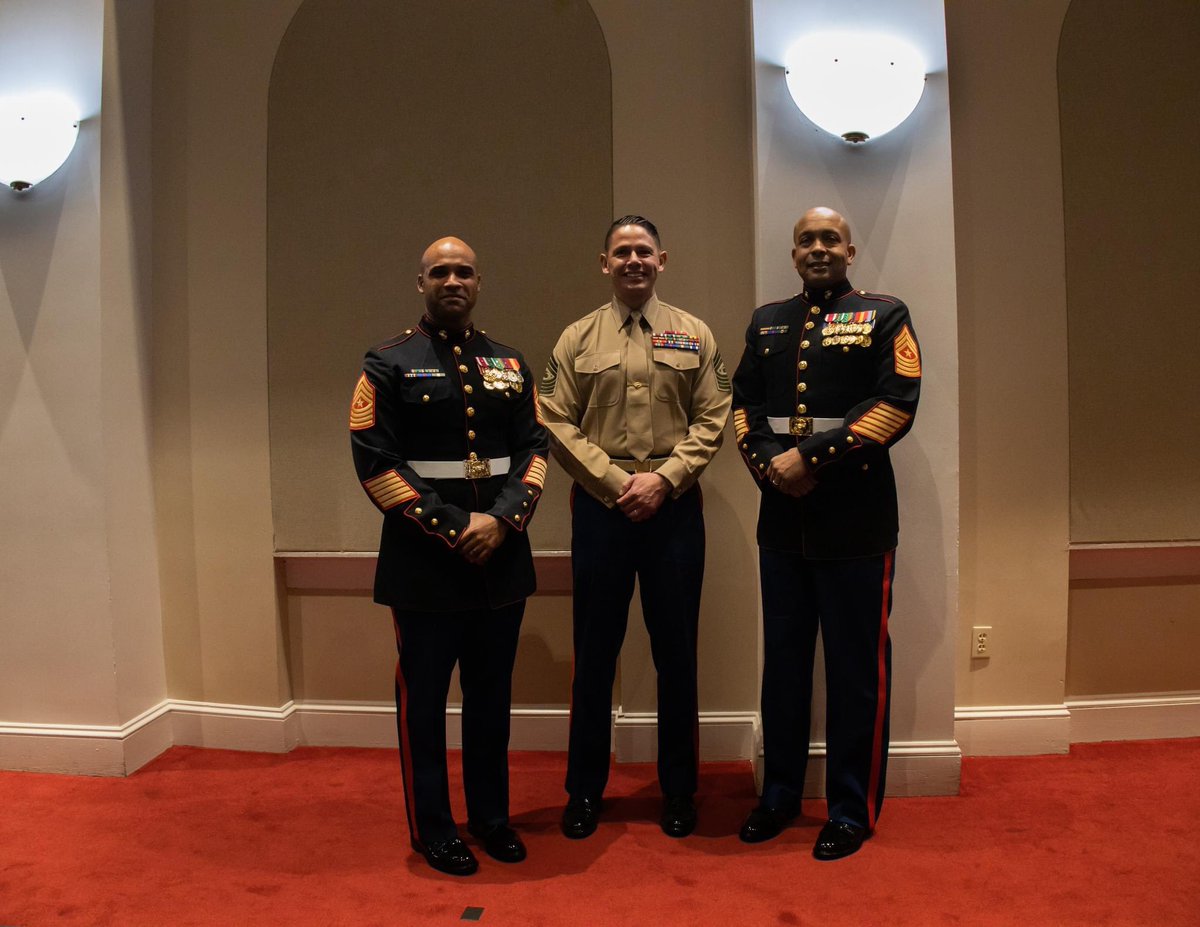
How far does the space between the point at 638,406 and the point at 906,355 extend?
2.50 ft

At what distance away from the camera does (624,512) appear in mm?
2555

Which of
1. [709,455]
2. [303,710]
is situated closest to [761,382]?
[709,455]

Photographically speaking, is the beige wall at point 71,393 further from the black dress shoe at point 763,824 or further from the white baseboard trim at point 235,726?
the black dress shoe at point 763,824

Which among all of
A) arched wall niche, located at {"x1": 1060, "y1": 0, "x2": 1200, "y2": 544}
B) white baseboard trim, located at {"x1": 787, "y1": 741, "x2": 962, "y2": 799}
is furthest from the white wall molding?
arched wall niche, located at {"x1": 1060, "y1": 0, "x2": 1200, "y2": 544}

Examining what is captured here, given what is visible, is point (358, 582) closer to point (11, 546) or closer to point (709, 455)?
point (11, 546)

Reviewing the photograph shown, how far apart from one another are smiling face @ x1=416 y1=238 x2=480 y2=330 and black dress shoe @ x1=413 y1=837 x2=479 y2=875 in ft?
4.60

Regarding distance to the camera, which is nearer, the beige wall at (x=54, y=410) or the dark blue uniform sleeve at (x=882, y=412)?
the dark blue uniform sleeve at (x=882, y=412)

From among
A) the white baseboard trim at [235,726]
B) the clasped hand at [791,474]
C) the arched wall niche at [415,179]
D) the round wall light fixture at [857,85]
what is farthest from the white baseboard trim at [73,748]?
the round wall light fixture at [857,85]

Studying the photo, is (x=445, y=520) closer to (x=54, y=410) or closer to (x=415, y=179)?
(x=415, y=179)

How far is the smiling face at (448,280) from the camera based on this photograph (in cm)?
238

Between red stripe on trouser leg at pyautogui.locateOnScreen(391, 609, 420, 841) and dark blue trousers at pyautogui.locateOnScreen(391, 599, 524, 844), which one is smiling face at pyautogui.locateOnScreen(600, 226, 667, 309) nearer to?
dark blue trousers at pyautogui.locateOnScreen(391, 599, 524, 844)

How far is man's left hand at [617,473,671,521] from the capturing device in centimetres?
251

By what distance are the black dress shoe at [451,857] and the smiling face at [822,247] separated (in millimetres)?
1846

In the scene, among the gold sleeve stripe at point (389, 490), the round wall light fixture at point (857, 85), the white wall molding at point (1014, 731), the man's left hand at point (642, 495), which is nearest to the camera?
the gold sleeve stripe at point (389, 490)
